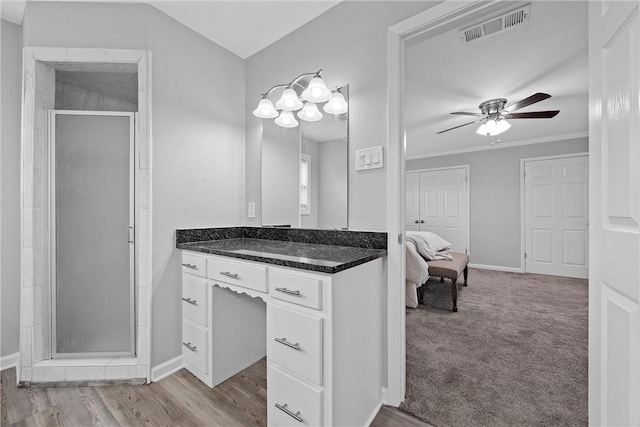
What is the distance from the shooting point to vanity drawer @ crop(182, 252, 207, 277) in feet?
5.55

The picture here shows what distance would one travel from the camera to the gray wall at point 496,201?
491 centimetres

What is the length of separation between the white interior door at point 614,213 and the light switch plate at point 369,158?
85cm

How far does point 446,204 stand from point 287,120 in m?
4.62

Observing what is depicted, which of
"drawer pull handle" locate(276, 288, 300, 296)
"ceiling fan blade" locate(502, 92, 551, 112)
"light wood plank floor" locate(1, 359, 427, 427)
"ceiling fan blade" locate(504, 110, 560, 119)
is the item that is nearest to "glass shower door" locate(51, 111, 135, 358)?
"light wood plank floor" locate(1, 359, 427, 427)

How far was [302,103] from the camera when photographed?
1.90 meters

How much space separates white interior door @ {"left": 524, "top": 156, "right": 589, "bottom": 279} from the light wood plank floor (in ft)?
15.5

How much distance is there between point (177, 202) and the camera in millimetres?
1910

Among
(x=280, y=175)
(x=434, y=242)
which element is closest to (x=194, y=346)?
(x=280, y=175)

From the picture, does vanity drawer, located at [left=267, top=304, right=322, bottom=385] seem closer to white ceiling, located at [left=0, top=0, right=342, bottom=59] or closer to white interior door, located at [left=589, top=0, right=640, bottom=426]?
white interior door, located at [left=589, top=0, right=640, bottom=426]

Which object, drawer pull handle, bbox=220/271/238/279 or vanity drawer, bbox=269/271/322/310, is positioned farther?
drawer pull handle, bbox=220/271/238/279

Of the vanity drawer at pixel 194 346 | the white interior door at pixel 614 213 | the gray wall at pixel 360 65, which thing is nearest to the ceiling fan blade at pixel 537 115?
the gray wall at pixel 360 65

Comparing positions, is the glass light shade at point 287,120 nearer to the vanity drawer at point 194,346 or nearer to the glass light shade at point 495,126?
the vanity drawer at point 194,346

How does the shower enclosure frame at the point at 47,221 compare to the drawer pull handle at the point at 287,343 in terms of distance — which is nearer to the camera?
the drawer pull handle at the point at 287,343

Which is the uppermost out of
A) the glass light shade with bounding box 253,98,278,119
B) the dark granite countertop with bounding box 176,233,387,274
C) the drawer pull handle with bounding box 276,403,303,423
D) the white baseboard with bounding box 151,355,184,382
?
the glass light shade with bounding box 253,98,278,119
